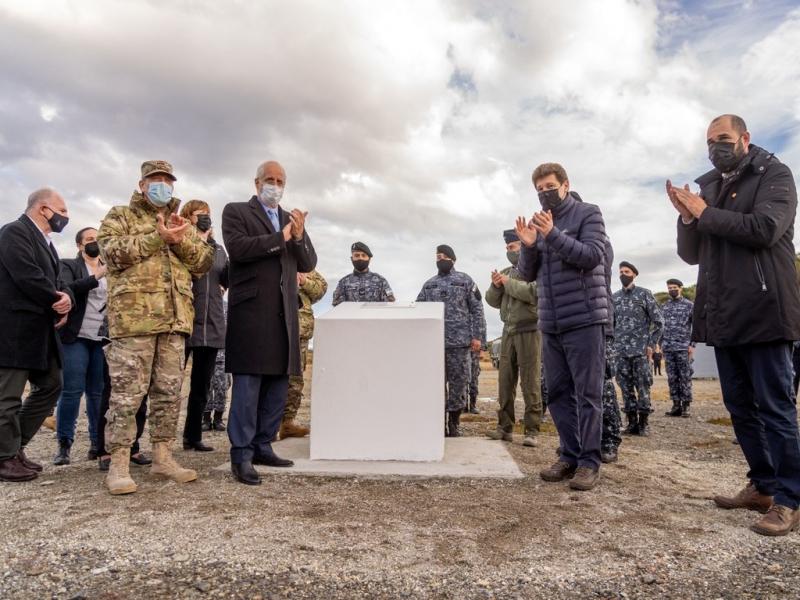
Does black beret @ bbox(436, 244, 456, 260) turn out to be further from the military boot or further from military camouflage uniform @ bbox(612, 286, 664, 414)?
military camouflage uniform @ bbox(612, 286, 664, 414)

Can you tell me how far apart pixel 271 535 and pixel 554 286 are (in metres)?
2.52

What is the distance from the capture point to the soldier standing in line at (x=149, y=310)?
3.60 meters

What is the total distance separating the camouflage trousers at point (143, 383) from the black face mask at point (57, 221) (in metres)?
1.37

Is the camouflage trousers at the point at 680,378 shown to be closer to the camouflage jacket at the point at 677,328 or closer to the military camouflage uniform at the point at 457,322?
the camouflage jacket at the point at 677,328

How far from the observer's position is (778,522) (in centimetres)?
286

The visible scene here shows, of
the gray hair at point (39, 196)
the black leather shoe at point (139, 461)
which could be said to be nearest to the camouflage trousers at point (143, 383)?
the black leather shoe at point (139, 461)

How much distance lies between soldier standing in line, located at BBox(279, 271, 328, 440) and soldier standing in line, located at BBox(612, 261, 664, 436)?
4065 mm

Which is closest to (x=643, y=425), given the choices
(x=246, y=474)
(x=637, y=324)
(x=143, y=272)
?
(x=637, y=324)

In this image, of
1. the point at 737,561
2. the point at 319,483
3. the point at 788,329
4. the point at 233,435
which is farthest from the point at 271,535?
the point at 788,329

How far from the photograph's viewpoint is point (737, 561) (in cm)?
250

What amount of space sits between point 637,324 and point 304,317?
14.6 feet

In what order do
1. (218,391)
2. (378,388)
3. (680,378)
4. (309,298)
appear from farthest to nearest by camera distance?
(680,378) < (218,391) < (309,298) < (378,388)

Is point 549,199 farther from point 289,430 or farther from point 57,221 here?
point 57,221

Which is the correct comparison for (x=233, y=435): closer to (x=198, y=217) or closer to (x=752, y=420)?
(x=198, y=217)
